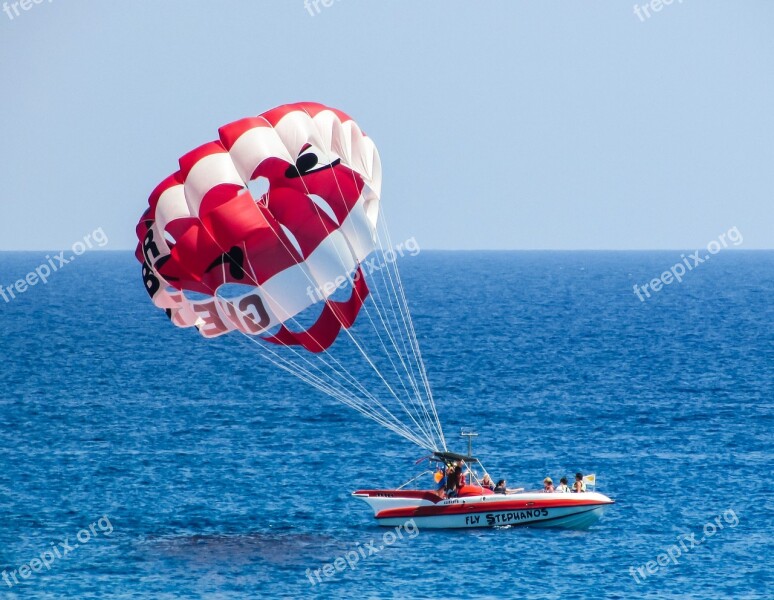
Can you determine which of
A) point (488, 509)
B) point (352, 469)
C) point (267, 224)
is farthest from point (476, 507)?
point (267, 224)

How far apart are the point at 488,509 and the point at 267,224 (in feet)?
38.4

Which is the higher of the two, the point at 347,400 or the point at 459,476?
the point at 347,400

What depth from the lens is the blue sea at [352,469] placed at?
38719 mm

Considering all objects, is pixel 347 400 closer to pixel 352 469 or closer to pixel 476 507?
pixel 352 469

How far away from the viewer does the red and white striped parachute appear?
123ft

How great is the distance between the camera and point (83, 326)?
11438cm

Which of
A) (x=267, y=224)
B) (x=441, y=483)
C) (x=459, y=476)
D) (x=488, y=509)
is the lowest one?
(x=488, y=509)

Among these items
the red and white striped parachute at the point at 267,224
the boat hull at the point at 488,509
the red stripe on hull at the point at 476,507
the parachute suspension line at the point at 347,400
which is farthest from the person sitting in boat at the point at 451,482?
the red and white striped parachute at the point at 267,224

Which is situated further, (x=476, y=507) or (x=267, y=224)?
(x=476, y=507)

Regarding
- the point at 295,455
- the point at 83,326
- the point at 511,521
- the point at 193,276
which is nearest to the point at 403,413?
the point at 295,455

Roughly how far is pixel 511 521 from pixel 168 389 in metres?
32.2

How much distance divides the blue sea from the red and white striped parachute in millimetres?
6876

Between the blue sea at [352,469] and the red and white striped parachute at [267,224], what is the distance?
688 centimetres

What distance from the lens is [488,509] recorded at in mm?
43219
